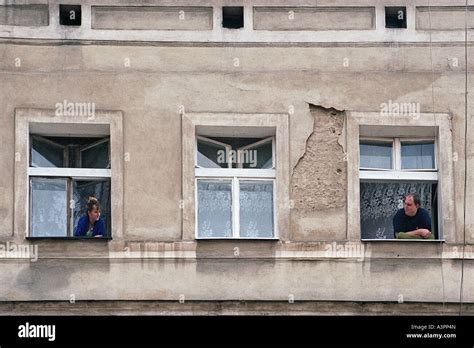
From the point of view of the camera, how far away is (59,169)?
2258 centimetres

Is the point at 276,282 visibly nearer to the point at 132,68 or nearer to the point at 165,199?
→ the point at 165,199

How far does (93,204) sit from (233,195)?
169 centimetres

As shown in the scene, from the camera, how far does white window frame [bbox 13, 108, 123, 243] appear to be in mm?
22141

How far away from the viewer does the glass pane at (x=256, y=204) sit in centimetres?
2266

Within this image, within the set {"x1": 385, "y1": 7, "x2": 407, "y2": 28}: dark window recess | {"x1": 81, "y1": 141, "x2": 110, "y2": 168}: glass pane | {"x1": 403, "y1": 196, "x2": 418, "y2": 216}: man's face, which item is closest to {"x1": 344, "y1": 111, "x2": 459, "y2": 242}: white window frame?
{"x1": 403, "y1": 196, "x2": 418, "y2": 216}: man's face

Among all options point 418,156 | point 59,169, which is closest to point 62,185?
point 59,169

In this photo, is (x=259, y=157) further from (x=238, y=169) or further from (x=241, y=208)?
(x=241, y=208)

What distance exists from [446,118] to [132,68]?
3847 millimetres

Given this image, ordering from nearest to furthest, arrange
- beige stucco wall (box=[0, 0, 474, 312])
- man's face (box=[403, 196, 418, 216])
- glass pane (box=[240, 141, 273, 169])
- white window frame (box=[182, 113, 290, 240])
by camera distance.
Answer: beige stucco wall (box=[0, 0, 474, 312]) < white window frame (box=[182, 113, 290, 240]) < man's face (box=[403, 196, 418, 216]) < glass pane (box=[240, 141, 273, 169])

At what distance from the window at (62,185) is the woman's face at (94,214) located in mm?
85

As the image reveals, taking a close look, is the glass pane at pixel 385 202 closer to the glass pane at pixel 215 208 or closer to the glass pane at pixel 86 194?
the glass pane at pixel 215 208

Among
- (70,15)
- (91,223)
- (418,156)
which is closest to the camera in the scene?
(91,223)

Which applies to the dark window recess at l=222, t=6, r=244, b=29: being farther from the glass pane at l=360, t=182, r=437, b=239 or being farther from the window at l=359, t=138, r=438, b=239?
the glass pane at l=360, t=182, r=437, b=239

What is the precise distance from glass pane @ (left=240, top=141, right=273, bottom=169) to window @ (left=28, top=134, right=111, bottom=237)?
5.48ft
